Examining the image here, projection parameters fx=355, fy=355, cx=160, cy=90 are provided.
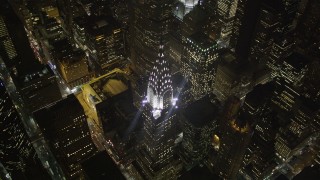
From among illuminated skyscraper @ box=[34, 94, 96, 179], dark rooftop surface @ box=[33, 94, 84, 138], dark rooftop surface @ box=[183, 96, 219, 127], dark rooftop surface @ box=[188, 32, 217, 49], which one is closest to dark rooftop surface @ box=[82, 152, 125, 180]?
dark rooftop surface @ box=[33, 94, 84, 138]

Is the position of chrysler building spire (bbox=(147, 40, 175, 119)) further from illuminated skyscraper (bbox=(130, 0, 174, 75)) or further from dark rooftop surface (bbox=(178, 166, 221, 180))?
illuminated skyscraper (bbox=(130, 0, 174, 75))

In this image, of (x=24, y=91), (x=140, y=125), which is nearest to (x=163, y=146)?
(x=140, y=125)

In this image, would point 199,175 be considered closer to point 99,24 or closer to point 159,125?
point 159,125

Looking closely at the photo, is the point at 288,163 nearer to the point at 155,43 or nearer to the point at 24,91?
the point at 155,43

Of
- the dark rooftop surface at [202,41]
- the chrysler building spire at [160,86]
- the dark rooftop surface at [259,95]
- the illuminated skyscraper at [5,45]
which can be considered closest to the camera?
the chrysler building spire at [160,86]

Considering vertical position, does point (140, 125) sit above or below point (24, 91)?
below

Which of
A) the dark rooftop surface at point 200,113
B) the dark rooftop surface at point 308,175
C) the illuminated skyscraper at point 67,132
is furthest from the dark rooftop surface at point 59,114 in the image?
the dark rooftop surface at point 308,175

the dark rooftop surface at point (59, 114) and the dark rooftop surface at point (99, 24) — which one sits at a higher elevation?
the dark rooftop surface at point (99, 24)

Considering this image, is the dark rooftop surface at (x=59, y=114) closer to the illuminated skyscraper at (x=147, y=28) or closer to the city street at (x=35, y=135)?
the city street at (x=35, y=135)
